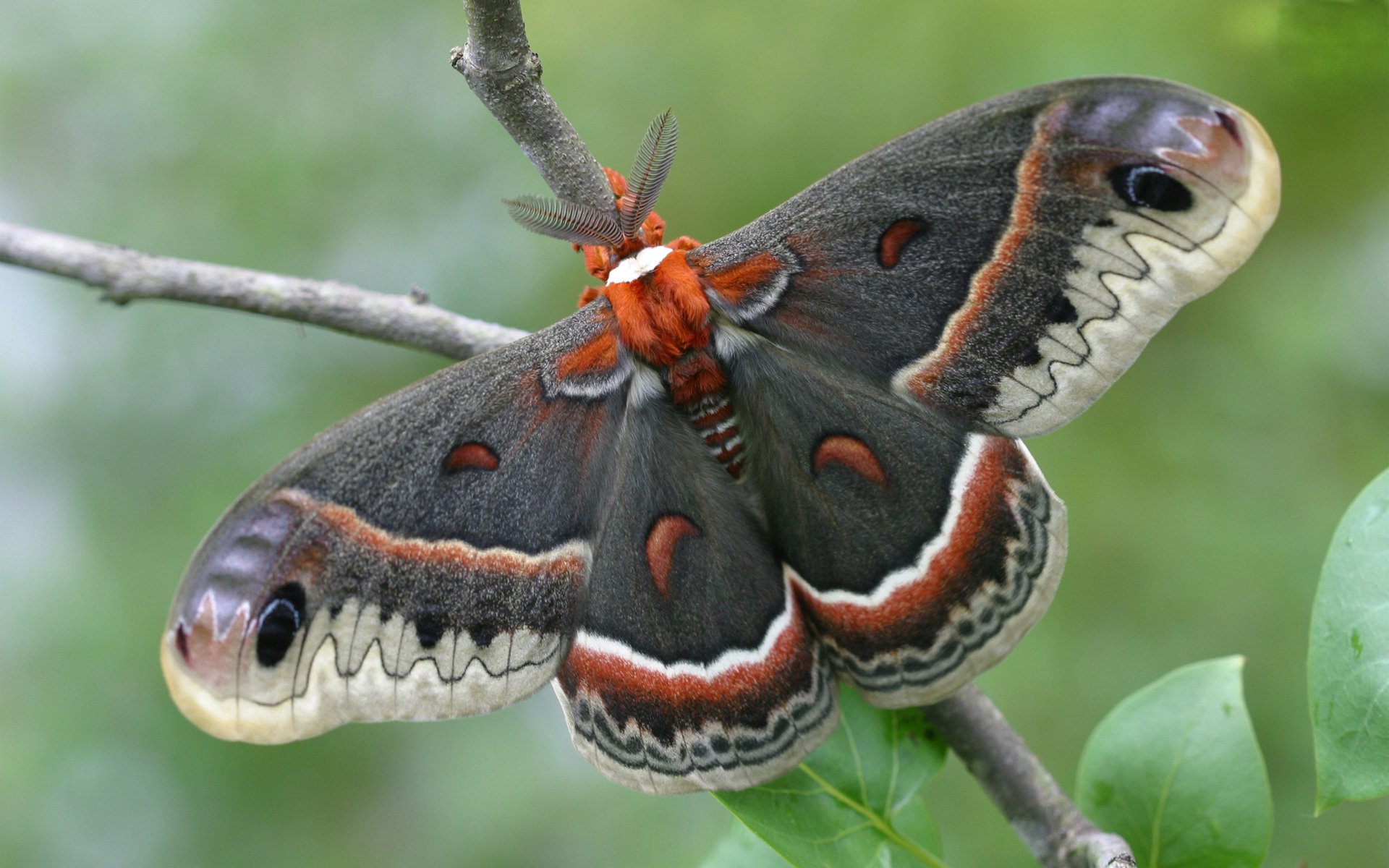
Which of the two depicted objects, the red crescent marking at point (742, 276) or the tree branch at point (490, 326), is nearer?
the tree branch at point (490, 326)

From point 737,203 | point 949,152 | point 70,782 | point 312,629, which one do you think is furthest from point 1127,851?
point 70,782

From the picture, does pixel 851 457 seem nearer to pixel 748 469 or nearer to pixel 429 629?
pixel 748 469

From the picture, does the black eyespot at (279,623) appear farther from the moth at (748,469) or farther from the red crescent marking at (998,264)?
the red crescent marking at (998,264)

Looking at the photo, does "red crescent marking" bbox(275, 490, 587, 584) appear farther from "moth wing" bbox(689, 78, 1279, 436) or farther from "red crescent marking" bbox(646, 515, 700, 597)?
"moth wing" bbox(689, 78, 1279, 436)

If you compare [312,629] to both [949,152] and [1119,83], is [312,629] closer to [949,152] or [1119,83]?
[949,152]

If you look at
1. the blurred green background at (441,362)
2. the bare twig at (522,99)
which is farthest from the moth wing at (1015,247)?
the blurred green background at (441,362)

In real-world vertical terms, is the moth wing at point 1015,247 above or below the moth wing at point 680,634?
above

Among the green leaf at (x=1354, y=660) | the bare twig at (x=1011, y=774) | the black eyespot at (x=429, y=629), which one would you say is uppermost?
the black eyespot at (x=429, y=629)

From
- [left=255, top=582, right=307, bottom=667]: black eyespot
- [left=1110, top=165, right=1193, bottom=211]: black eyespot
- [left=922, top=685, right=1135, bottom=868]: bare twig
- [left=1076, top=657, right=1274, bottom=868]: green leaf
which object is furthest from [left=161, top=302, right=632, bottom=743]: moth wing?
[left=1076, top=657, right=1274, bottom=868]: green leaf
